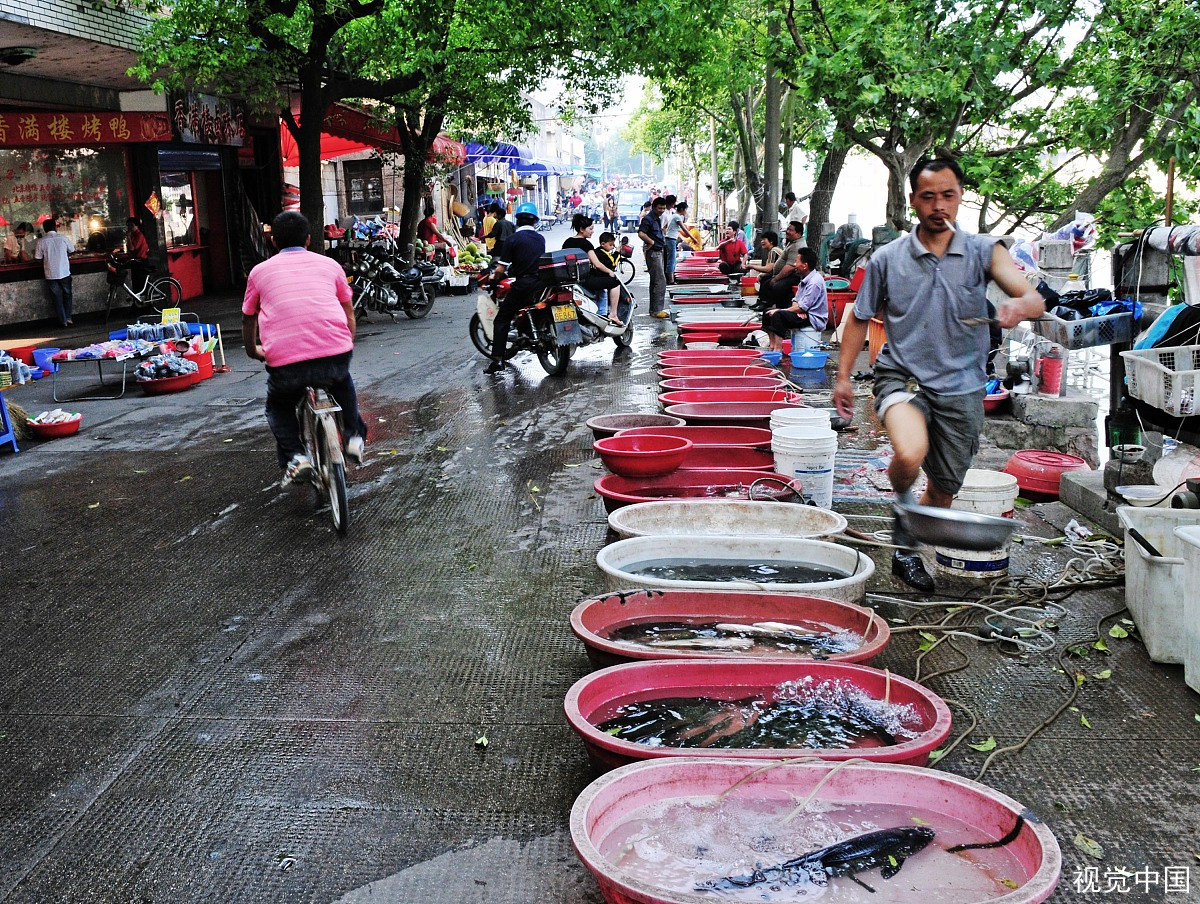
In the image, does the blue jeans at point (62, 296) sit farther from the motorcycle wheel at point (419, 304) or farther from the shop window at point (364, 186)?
the shop window at point (364, 186)

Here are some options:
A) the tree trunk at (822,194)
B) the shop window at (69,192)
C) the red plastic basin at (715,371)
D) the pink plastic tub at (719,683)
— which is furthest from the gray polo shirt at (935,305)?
the shop window at (69,192)

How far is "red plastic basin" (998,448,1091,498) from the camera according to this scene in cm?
707

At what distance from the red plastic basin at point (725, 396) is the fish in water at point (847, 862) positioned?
17.5ft

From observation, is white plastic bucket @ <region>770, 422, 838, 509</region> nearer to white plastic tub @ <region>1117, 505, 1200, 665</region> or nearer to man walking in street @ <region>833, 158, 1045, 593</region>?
man walking in street @ <region>833, 158, 1045, 593</region>

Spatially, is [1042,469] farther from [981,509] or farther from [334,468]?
[334,468]

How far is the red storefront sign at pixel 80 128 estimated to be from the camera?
56.4 feet

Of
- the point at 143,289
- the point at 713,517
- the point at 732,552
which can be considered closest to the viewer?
the point at 732,552

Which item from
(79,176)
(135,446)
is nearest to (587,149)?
(79,176)

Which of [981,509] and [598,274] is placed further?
[598,274]

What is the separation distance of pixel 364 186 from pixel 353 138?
34.6 ft

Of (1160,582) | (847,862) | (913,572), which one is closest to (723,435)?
(913,572)

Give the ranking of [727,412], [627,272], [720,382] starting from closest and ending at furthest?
[727,412] → [720,382] → [627,272]

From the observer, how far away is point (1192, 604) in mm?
3965

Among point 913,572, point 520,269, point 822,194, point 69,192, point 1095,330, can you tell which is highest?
point 69,192
